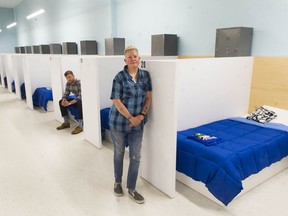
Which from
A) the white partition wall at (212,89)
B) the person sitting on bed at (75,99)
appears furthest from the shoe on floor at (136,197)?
the person sitting on bed at (75,99)

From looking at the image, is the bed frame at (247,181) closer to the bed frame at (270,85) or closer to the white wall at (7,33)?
the bed frame at (270,85)

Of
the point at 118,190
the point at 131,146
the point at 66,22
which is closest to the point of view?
the point at 131,146

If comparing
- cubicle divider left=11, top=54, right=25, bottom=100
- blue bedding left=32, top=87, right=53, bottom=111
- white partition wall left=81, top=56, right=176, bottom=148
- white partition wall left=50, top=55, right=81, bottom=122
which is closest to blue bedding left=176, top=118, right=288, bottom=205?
white partition wall left=81, top=56, right=176, bottom=148

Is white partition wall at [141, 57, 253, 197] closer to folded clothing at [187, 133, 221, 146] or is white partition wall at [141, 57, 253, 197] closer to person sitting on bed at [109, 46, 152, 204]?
person sitting on bed at [109, 46, 152, 204]

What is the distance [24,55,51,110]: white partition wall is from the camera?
18.4ft

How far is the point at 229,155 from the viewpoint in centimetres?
217

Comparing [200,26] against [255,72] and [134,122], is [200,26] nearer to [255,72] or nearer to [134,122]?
[255,72]

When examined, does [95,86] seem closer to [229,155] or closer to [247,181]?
[229,155]

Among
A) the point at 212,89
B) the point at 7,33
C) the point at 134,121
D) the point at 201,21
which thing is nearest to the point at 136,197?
the point at 134,121

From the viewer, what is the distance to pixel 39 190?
2484 millimetres

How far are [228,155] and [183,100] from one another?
0.84 meters

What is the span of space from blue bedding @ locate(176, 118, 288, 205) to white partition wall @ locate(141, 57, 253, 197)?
0.61 ft

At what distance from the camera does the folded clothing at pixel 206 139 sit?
2.38 metres

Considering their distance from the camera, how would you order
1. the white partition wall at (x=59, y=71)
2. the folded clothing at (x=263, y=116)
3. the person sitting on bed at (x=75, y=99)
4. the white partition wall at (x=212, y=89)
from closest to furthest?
the white partition wall at (x=212, y=89)
the folded clothing at (x=263, y=116)
the person sitting on bed at (x=75, y=99)
the white partition wall at (x=59, y=71)
